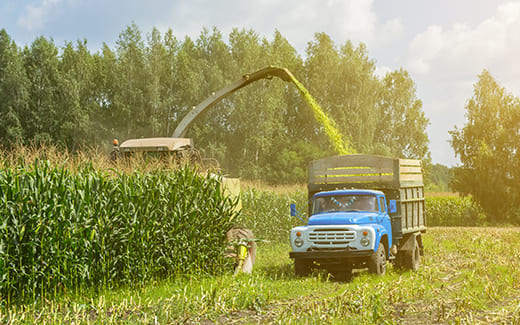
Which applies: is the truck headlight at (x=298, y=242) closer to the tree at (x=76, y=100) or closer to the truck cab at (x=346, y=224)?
the truck cab at (x=346, y=224)

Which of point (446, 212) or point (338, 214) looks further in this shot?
point (446, 212)

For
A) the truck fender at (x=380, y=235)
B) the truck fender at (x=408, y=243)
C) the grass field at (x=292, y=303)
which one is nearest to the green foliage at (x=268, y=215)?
the truck fender at (x=408, y=243)

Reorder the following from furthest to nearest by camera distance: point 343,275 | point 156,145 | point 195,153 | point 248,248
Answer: point 195,153, point 156,145, point 248,248, point 343,275

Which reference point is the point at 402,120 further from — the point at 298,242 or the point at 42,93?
the point at 298,242

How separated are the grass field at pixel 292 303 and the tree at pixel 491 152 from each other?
2865 centimetres

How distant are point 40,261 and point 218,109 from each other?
43.7 metres

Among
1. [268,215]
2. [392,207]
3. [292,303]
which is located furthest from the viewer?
[268,215]

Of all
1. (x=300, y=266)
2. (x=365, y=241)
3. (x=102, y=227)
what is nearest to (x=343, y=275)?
(x=300, y=266)

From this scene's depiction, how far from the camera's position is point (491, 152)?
1543 inches

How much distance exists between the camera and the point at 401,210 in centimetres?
1395

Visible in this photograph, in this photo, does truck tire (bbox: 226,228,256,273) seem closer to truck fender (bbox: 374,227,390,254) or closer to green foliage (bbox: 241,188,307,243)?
truck fender (bbox: 374,227,390,254)

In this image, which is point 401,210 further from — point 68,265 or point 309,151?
point 309,151

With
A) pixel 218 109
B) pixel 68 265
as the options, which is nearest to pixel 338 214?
pixel 68 265

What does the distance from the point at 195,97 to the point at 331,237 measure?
134 ft
